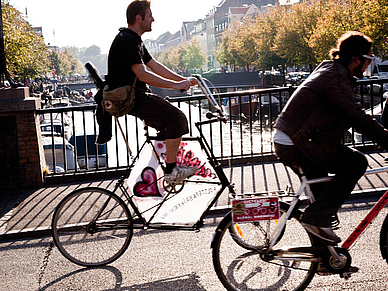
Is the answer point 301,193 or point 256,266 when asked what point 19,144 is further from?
point 301,193

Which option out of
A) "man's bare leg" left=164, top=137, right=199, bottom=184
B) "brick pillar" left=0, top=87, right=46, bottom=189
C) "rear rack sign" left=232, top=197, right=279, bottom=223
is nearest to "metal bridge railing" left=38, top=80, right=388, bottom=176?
"brick pillar" left=0, top=87, right=46, bottom=189

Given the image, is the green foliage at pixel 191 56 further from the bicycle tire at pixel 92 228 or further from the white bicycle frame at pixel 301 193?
the white bicycle frame at pixel 301 193

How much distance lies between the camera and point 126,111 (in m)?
4.58

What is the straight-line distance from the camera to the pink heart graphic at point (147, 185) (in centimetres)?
482

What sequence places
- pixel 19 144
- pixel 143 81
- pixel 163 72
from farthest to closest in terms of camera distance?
pixel 19 144 → pixel 163 72 → pixel 143 81

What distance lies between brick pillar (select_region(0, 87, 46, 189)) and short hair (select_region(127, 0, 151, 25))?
3.59m

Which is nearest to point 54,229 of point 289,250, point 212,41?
point 289,250

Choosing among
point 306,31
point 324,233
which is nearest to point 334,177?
point 324,233

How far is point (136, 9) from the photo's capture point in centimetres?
462

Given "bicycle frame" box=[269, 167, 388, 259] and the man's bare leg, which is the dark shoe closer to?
"bicycle frame" box=[269, 167, 388, 259]

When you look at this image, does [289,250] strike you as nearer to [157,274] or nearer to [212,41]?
[157,274]

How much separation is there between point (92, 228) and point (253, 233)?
158 centimetres

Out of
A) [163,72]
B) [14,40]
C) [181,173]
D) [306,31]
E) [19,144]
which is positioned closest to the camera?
[181,173]

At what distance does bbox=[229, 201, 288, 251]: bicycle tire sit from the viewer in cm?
382
